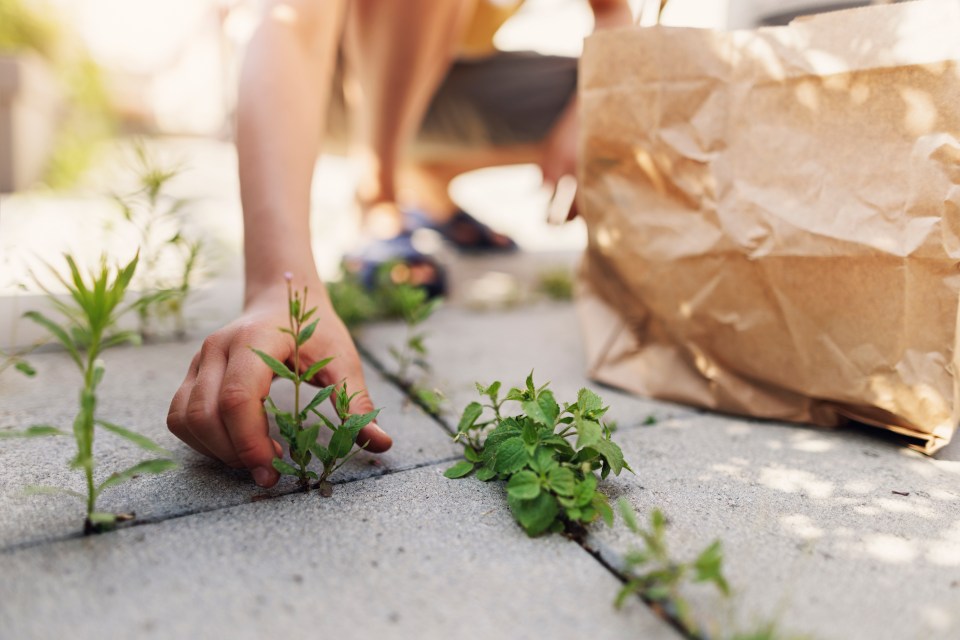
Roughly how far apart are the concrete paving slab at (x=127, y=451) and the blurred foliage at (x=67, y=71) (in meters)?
2.74

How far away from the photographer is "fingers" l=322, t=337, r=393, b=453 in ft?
3.64

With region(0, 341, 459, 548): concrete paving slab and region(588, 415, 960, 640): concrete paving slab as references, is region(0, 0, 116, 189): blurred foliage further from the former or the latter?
region(588, 415, 960, 640): concrete paving slab

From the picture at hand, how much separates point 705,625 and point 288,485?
0.60 m

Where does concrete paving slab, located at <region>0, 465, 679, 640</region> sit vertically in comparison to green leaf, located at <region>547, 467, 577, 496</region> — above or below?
below

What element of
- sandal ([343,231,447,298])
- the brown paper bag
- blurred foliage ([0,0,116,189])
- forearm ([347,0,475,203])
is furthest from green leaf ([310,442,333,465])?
blurred foliage ([0,0,116,189])

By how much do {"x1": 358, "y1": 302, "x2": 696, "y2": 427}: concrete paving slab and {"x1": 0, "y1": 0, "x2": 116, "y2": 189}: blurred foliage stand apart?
108 inches

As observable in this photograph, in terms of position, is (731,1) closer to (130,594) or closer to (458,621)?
(458,621)

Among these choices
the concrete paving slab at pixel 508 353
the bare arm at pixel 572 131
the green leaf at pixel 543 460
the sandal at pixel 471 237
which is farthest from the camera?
the sandal at pixel 471 237

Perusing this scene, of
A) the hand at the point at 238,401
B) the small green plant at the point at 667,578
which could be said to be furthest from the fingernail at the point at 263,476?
the small green plant at the point at 667,578

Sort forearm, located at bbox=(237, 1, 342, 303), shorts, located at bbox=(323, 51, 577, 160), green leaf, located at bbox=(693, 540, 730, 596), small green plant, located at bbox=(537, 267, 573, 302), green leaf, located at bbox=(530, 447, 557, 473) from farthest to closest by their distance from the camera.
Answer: shorts, located at bbox=(323, 51, 577, 160)
small green plant, located at bbox=(537, 267, 573, 302)
forearm, located at bbox=(237, 1, 342, 303)
green leaf, located at bbox=(530, 447, 557, 473)
green leaf, located at bbox=(693, 540, 730, 596)

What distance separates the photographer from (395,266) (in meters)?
2.12

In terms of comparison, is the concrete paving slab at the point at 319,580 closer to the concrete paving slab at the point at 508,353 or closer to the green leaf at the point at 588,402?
the green leaf at the point at 588,402

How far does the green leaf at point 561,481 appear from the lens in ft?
3.11

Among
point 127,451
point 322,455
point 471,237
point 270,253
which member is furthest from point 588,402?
point 471,237
